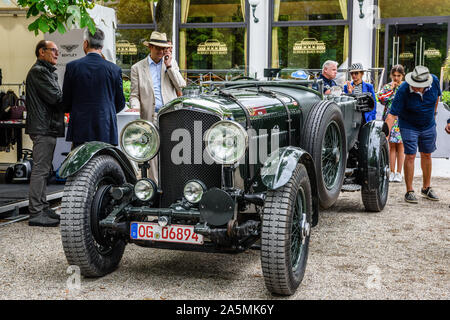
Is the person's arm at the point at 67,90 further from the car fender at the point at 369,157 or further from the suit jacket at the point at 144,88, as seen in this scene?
the car fender at the point at 369,157

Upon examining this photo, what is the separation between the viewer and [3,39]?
29.3 feet

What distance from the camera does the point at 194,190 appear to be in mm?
3766

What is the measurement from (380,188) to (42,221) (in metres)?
3.82

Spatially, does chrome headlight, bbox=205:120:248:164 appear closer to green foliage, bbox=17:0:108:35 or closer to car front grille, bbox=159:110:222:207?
car front grille, bbox=159:110:222:207

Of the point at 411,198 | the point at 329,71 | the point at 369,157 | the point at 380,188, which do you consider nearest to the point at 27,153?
the point at 329,71

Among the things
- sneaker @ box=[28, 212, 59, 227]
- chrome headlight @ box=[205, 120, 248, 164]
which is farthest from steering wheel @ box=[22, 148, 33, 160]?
chrome headlight @ box=[205, 120, 248, 164]

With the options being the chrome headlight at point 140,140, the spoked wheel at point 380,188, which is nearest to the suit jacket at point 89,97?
the chrome headlight at point 140,140

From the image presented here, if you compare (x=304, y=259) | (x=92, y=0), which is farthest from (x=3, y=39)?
(x=304, y=259)

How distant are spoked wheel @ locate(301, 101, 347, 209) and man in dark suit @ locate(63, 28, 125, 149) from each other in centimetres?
202

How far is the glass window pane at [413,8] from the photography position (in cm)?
1353

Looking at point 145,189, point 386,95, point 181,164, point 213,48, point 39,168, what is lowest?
point 39,168

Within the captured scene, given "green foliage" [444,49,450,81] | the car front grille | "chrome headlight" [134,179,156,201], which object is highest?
"green foliage" [444,49,450,81]

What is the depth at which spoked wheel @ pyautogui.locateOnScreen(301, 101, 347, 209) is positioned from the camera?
4582 millimetres

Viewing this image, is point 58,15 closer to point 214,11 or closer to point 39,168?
point 39,168
